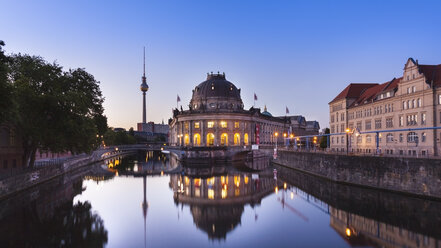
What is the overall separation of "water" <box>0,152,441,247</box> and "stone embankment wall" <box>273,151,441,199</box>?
1408 mm

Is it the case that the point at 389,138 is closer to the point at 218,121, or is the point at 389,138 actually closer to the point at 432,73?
the point at 432,73

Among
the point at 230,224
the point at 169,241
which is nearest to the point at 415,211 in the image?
the point at 230,224

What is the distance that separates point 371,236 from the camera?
2205 cm

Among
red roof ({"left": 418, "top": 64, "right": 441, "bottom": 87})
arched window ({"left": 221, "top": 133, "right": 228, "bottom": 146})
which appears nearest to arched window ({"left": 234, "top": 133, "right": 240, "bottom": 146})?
arched window ({"left": 221, "top": 133, "right": 228, "bottom": 146})

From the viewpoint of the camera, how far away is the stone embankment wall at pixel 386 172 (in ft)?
97.3

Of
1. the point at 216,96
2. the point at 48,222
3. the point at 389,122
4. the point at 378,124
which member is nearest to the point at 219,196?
the point at 48,222

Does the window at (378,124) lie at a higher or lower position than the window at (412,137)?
higher

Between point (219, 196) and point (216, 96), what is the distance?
80.7 meters

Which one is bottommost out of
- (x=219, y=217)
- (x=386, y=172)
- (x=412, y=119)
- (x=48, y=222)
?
(x=219, y=217)

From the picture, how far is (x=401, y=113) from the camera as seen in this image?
2103 inches

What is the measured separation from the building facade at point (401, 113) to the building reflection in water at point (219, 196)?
1488cm

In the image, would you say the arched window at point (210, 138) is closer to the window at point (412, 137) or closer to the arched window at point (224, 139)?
the arched window at point (224, 139)

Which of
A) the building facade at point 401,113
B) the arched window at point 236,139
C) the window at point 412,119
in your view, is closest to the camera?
the building facade at point 401,113

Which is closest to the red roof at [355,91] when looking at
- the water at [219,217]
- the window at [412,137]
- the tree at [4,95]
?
the window at [412,137]
